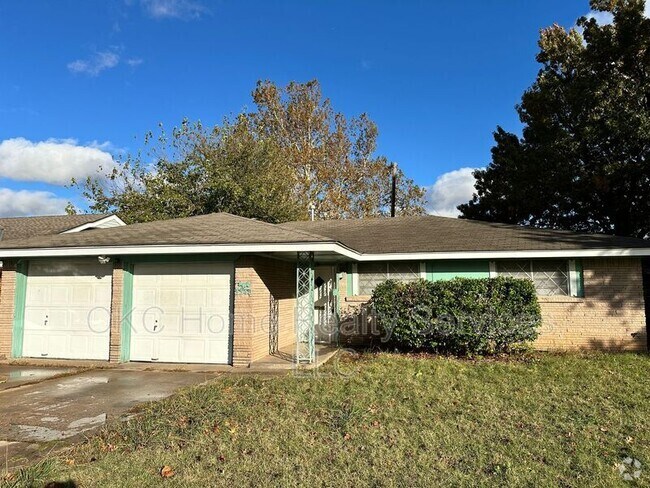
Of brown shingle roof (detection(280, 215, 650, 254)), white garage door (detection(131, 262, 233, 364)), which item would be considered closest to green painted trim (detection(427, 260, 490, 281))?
brown shingle roof (detection(280, 215, 650, 254))

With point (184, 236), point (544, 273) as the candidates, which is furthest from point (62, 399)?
point (544, 273)

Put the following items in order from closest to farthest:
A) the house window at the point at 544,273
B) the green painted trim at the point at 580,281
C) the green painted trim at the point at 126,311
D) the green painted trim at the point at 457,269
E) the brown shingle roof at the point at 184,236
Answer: the brown shingle roof at the point at 184,236 < the green painted trim at the point at 126,311 < the green painted trim at the point at 580,281 < the house window at the point at 544,273 < the green painted trim at the point at 457,269

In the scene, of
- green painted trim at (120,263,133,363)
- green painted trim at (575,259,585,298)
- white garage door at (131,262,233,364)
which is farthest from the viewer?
green painted trim at (575,259,585,298)

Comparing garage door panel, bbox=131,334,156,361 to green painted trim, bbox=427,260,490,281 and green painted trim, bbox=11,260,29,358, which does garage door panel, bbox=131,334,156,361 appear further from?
green painted trim, bbox=427,260,490,281

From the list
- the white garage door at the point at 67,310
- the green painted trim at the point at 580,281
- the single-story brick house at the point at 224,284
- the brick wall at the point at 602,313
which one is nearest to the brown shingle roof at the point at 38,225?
the white garage door at the point at 67,310

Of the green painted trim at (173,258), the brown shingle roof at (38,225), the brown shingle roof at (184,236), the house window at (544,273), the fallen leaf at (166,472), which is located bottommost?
the fallen leaf at (166,472)

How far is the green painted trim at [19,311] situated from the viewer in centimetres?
1080

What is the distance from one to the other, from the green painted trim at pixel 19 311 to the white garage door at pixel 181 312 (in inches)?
110

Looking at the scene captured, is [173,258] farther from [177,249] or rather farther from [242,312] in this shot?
[242,312]

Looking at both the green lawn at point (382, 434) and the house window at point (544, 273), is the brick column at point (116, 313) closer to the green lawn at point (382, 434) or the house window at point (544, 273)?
the green lawn at point (382, 434)

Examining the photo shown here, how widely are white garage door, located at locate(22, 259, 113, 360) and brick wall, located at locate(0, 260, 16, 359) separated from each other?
296 millimetres

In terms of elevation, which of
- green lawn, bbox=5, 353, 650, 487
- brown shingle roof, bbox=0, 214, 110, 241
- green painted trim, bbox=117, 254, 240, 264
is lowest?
green lawn, bbox=5, 353, 650, 487

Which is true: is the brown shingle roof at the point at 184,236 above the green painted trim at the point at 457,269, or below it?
above

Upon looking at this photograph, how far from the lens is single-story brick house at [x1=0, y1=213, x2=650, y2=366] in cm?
984
